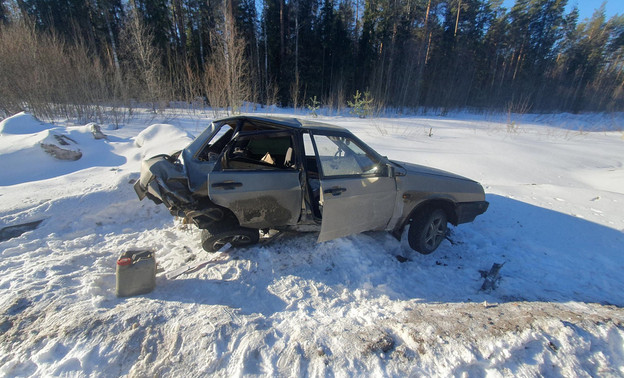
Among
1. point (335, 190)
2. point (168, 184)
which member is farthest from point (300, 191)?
point (168, 184)

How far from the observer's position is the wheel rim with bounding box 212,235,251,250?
327 centimetres

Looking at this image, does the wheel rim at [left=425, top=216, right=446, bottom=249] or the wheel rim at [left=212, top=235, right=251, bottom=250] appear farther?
the wheel rim at [left=425, top=216, right=446, bottom=249]

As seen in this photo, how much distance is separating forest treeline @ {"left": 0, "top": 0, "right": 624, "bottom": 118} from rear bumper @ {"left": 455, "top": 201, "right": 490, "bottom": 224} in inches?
444

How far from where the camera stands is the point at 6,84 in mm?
10086

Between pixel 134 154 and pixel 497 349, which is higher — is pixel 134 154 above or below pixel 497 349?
above

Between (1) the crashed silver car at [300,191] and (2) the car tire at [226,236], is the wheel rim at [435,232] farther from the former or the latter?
(2) the car tire at [226,236]

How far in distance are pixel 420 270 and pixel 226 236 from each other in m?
2.45

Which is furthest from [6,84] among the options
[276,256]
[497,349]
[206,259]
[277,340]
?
[497,349]

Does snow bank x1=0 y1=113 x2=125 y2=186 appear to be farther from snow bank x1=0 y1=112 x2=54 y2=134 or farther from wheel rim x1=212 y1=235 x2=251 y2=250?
wheel rim x1=212 y1=235 x2=251 y2=250

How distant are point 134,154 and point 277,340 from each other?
6684mm

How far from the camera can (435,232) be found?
145 inches

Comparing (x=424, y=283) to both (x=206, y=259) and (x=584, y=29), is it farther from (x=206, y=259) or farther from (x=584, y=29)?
(x=584, y=29)

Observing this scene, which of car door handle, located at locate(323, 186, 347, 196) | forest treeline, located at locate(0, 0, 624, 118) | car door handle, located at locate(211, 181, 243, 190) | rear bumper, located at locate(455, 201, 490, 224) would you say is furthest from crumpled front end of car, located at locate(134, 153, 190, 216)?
forest treeline, located at locate(0, 0, 624, 118)

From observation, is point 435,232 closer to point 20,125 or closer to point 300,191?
point 300,191
